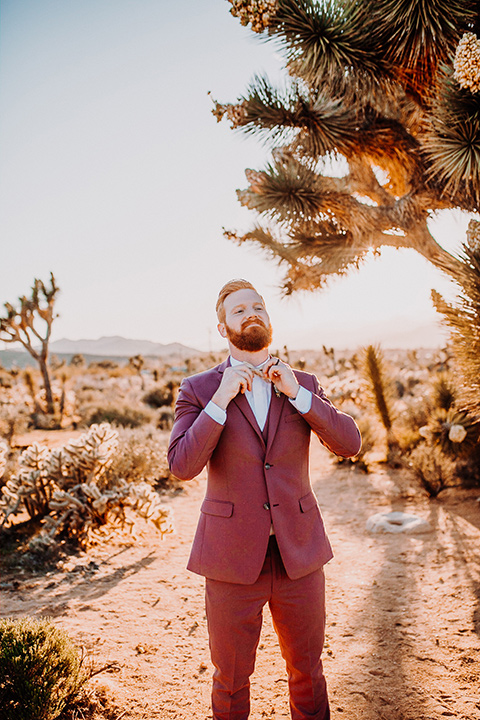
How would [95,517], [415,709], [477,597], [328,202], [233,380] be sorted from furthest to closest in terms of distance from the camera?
[328,202]
[95,517]
[477,597]
[415,709]
[233,380]

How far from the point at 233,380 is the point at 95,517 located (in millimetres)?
3727

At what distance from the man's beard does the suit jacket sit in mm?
222

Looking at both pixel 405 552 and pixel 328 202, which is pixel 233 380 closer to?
pixel 405 552

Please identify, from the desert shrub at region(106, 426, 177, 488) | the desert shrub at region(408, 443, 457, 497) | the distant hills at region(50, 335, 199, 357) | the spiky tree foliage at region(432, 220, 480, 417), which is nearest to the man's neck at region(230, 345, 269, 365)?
the spiky tree foliage at region(432, 220, 480, 417)

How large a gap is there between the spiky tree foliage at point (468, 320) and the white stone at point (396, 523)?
1514 millimetres

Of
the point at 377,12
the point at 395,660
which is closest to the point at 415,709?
the point at 395,660

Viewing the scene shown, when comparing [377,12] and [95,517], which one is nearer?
[377,12]

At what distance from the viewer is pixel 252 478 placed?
5.88 ft

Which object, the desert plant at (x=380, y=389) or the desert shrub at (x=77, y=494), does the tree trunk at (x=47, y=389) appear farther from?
the desert plant at (x=380, y=389)

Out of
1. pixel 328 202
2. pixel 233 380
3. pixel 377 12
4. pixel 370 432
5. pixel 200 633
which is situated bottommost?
pixel 200 633

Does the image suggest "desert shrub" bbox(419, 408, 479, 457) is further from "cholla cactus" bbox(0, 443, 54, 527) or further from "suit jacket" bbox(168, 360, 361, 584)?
"cholla cactus" bbox(0, 443, 54, 527)

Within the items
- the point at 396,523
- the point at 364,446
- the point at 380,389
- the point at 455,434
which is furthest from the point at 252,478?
the point at 364,446

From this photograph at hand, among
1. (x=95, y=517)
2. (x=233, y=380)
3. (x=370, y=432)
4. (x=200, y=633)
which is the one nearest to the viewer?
(x=233, y=380)

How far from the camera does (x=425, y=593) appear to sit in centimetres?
352
